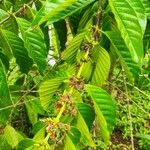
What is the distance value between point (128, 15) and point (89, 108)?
206 mm

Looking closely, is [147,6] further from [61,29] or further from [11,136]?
[11,136]

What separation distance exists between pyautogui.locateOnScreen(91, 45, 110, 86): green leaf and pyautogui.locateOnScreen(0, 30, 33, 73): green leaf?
0.24m

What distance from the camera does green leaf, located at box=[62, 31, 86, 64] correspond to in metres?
0.84

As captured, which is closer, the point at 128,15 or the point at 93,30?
the point at 128,15

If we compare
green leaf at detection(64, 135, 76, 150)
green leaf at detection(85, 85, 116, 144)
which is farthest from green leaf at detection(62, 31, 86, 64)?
green leaf at detection(64, 135, 76, 150)

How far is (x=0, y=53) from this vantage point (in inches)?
42.9

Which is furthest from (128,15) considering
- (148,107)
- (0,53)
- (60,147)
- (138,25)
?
(148,107)

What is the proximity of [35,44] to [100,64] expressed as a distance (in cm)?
20

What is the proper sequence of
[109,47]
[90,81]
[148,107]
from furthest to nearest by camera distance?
[148,107]
[109,47]
[90,81]

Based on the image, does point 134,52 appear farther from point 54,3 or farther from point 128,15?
point 54,3

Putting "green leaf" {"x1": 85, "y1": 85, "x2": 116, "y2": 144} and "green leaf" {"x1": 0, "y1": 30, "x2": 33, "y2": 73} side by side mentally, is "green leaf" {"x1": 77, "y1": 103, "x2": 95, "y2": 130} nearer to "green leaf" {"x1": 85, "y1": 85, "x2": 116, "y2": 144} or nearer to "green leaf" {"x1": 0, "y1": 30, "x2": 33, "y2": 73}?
"green leaf" {"x1": 85, "y1": 85, "x2": 116, "y2": 144}

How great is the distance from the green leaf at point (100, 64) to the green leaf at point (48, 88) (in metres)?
0.10

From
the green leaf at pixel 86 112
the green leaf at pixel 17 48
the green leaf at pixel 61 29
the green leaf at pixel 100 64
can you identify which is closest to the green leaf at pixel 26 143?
the green leaf at pixel 86 112

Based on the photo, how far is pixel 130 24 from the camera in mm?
692
